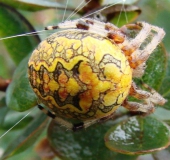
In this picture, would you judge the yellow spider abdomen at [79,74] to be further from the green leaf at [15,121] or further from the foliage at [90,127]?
the green leaf at [15,121]

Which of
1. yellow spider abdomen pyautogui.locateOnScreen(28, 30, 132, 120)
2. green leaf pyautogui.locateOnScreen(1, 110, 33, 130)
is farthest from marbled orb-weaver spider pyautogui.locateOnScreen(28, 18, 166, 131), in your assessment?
green leaf pyautogui.locateOnScreen(1, 110, 33, 130)

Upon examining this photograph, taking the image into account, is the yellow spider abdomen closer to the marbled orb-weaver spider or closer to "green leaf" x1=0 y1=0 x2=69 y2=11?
the marbled orb-weaver spider

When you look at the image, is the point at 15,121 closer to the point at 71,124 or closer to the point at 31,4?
the point at 71,124

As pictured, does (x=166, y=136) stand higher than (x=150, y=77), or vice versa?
(x=150, y=77)

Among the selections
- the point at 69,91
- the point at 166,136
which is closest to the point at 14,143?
the point at 69,91

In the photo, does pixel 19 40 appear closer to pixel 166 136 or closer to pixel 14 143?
pixel 14 143

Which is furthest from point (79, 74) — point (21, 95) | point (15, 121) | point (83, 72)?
point (15, 121)

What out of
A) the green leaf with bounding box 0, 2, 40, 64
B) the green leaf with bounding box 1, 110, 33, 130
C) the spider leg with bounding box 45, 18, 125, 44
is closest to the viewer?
the spider leg with bounding box 45, 18, 125, 44
